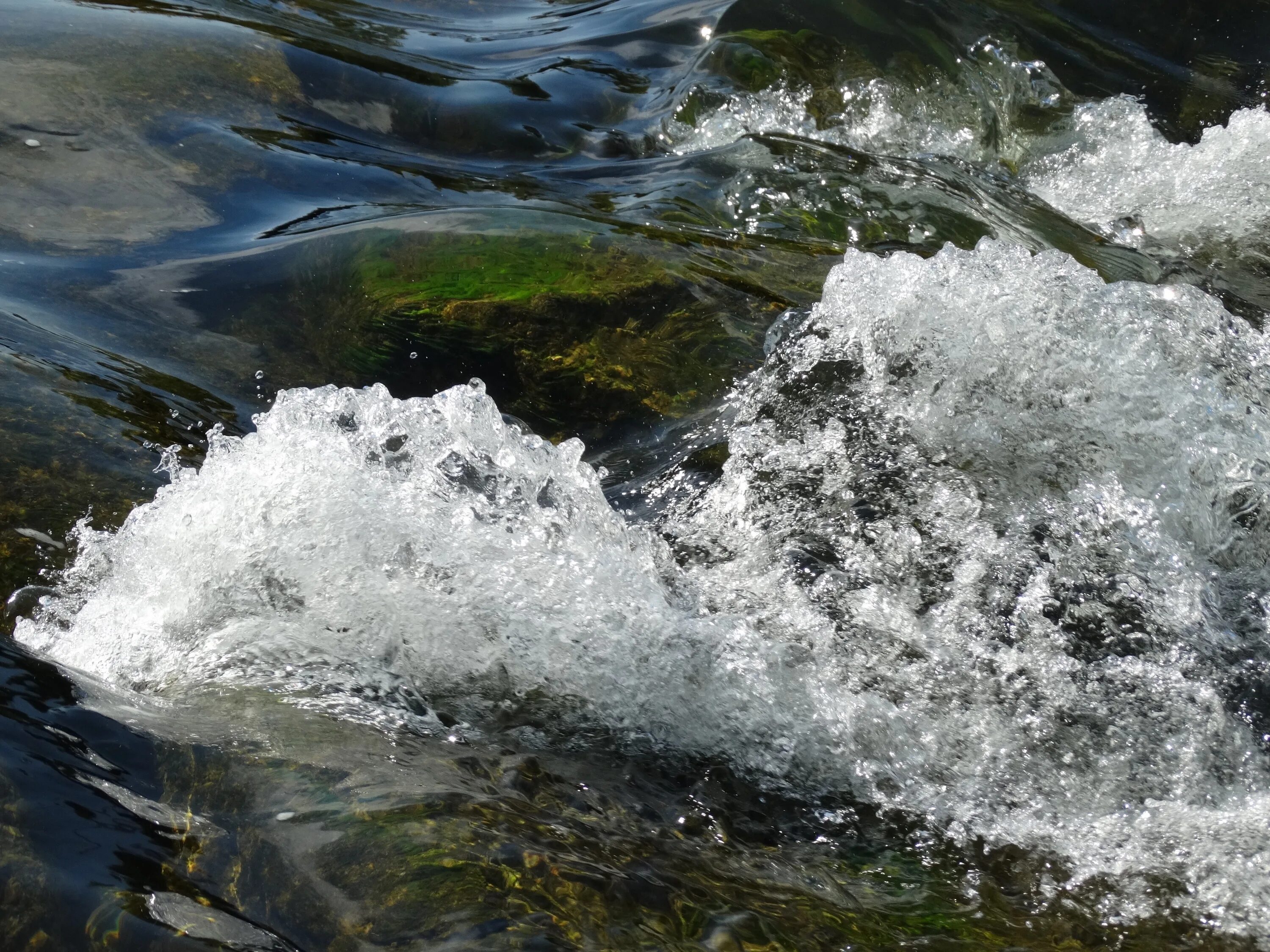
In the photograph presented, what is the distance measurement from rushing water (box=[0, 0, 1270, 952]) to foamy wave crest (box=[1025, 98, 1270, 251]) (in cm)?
5

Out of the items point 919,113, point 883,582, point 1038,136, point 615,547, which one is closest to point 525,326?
point 615,547

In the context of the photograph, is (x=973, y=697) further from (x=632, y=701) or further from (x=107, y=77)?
(x=107, y=77)

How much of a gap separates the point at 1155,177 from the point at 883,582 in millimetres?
3496

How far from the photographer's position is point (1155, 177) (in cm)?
Answer: 538

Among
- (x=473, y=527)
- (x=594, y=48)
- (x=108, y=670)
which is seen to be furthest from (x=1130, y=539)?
(x=594, y=48)

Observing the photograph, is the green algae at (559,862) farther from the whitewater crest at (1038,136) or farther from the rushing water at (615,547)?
the whitewater crest at (1038,136)

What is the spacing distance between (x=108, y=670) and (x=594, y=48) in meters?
5.33

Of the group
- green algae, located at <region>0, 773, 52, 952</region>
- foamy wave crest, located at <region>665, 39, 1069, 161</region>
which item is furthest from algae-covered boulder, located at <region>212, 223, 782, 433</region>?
foamy wave crest, located at <region>665, 39, 1069, 161</region>

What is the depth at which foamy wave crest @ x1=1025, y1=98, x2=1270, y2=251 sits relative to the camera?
16.3 feet

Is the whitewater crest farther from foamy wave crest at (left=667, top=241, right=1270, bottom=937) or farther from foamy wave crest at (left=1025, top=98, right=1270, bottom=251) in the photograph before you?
foamy wave crest at (left=667, top=241, right=1270, bottom=937)

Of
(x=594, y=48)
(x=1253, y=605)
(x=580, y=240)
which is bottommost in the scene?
(x=1253, y=605)

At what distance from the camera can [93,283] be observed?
3.94 metres

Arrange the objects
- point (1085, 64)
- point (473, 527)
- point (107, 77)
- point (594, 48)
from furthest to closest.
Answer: point (594, 48) < point (1085, 64) < point (107, 77) < point (473, 527)

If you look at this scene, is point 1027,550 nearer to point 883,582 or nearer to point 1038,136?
point 883,582
